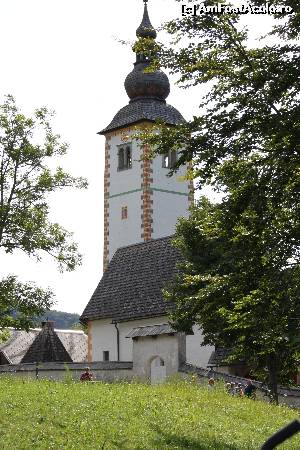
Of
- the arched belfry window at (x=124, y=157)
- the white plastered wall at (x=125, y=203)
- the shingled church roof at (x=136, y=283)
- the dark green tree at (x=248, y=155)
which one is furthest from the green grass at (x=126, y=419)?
the arched belfry window at (x=124, y=157)

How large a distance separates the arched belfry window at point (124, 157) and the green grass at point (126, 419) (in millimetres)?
37920

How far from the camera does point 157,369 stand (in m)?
29.3

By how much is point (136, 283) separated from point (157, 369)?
14.7m

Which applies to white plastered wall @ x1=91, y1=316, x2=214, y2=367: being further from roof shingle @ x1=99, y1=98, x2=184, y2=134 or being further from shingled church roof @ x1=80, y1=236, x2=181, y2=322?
roof shingle @ x1=99, y1=98, x2=184, y2=134

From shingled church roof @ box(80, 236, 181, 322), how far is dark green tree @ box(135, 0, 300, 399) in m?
23.9

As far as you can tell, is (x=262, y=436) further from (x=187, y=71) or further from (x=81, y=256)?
(x=81, y=256)

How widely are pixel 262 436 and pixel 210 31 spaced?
7.53 m

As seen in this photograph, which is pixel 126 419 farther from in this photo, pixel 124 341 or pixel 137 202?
pixel 137 202

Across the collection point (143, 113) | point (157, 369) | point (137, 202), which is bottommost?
point (157, 369)

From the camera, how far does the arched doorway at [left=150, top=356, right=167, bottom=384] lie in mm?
28461

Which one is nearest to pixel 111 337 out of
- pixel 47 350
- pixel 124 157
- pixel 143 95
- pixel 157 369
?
pixel 47 350

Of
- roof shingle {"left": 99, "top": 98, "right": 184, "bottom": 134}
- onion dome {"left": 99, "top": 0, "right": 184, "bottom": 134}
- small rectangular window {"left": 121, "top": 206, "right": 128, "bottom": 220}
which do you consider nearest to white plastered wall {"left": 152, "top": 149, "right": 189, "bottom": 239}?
small rectangular window {"left": 121, "top": 206, "right": 128, "bottom": 220}

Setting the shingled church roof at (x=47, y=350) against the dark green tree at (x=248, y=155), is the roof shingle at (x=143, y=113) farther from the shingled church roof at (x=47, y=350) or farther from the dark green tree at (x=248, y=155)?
the dark green tree at (x=248, y=155)

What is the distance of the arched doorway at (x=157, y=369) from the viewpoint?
93.4 feet
